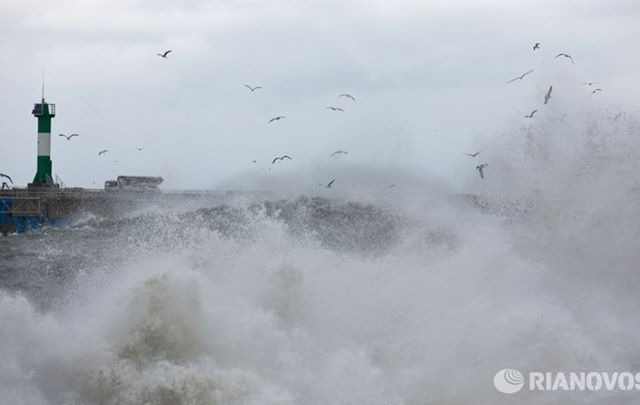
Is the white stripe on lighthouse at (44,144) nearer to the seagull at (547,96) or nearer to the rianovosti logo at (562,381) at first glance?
the seagull at (547,96)

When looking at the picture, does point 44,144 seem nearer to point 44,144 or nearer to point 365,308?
point 44,144

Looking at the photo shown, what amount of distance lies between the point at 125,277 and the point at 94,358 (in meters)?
3.99

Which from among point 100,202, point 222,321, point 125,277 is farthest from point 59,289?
point 100,202

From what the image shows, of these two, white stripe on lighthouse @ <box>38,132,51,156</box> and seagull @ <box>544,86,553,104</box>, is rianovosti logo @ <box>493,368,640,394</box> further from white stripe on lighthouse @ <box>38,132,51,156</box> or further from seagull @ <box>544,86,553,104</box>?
white stripe on lighthouse @ <box>38,132,51,156</box>

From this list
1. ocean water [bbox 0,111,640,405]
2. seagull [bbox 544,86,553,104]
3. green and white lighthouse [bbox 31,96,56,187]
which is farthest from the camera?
green and white lighthouse [bbox 31,96,56,187]

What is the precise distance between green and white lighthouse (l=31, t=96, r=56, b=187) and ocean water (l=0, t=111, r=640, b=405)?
1164 inches

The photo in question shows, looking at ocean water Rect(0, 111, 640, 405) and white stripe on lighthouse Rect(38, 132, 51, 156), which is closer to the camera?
ocean water Rect(0, 111, 640, 405)

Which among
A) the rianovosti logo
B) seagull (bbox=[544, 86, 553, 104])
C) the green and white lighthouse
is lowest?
the rianovosti logo

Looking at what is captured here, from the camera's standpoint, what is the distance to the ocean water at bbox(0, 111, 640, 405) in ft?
51.9

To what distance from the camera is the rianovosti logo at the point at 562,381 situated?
53.5ft

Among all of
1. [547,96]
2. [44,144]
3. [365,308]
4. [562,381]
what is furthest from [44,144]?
[562,381]

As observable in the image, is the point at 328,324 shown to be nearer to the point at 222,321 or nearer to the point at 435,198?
the point at 222,321

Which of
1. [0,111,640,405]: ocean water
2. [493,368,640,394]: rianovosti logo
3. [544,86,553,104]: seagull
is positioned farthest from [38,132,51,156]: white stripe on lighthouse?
[493,368,640,394]: rianovosti logo

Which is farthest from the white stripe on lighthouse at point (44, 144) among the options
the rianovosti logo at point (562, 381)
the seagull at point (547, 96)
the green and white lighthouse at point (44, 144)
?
the rianovosti logo at point (562, 381)
